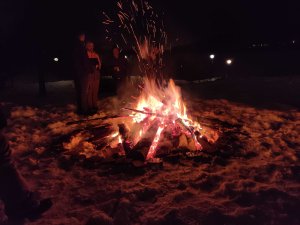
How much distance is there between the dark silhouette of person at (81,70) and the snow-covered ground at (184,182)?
5.07 ft

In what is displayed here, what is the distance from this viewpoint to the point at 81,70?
882 centimetres

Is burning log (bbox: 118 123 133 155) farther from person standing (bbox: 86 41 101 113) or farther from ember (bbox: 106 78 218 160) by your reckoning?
person standing (bbox: 86 41 101 113)

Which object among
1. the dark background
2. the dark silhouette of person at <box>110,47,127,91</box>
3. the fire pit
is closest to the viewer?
the fire pit

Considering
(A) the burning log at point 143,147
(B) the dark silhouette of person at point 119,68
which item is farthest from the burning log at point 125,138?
(B) the dark silhouette of person at point 119,68

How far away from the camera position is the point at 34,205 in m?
4.05

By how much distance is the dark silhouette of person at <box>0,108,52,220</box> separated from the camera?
3.76 metres

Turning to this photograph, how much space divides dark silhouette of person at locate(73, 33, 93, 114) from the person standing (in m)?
0.12

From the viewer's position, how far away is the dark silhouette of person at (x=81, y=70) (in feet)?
28.1

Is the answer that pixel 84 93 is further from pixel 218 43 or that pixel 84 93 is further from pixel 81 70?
pixel 218 43

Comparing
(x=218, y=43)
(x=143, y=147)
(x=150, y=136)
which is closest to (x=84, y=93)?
(x=150, y=136)

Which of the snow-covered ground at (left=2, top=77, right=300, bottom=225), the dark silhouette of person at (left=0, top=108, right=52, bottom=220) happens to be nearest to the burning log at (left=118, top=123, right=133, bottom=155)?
the snow-covered ground at (left=2, top=77, right=300, bottom=225)

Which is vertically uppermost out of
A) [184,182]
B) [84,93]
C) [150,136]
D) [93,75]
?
[93,75]

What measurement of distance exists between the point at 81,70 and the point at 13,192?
17.7 ft

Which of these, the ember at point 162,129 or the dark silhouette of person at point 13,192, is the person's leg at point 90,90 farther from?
the dark silhouette of person at point 13,192
